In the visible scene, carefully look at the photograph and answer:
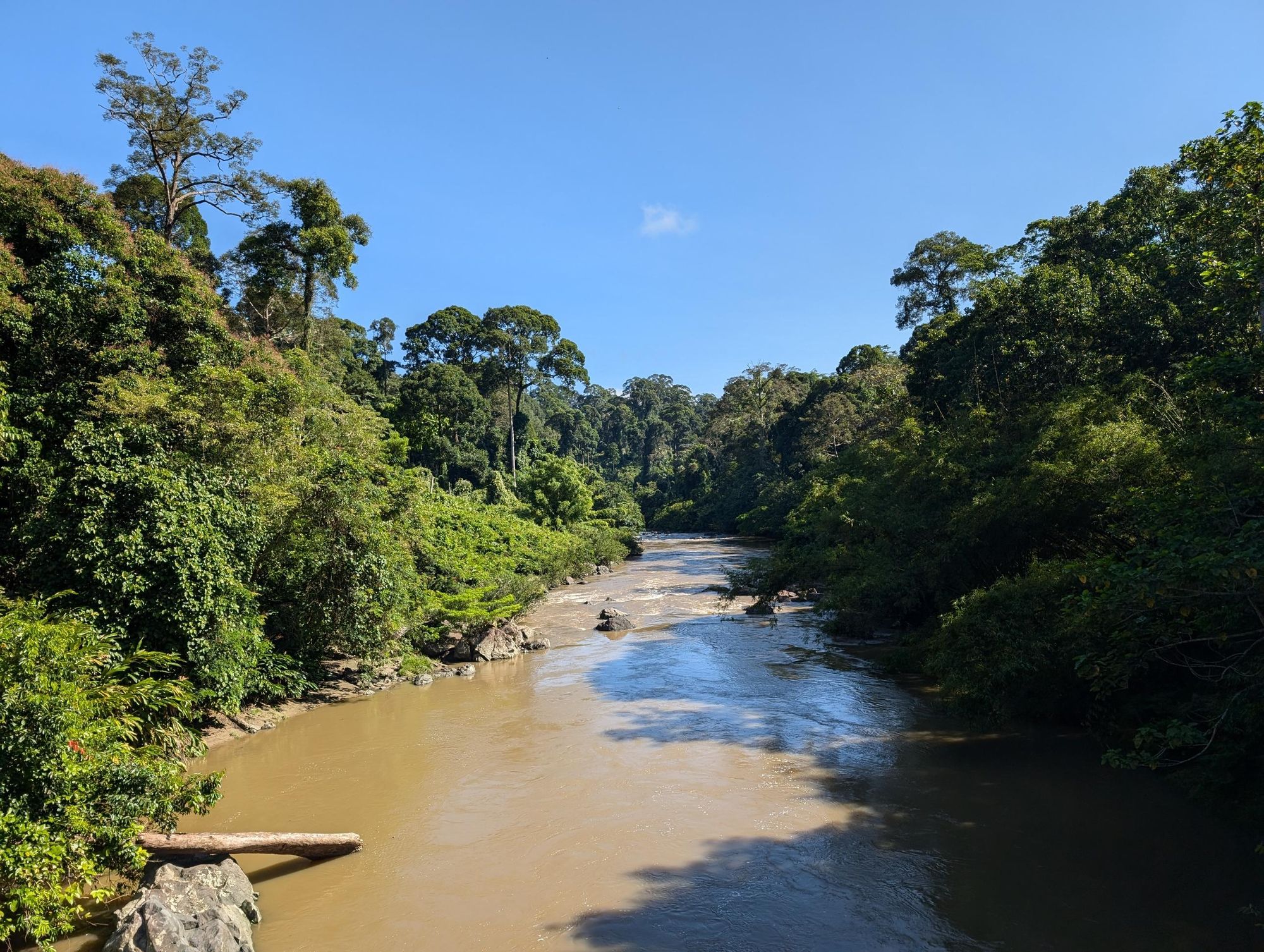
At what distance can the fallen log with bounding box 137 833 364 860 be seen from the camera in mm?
6406

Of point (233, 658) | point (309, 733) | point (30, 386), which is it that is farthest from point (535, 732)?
point (30, 386)

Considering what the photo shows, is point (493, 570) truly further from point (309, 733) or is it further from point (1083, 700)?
point (1083, 700)

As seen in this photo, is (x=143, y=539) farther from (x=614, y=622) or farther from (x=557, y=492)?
(x=557, y=492)

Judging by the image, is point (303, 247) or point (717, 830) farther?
point (303, 247)

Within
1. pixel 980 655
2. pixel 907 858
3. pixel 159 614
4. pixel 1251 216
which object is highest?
pixel 1251 216

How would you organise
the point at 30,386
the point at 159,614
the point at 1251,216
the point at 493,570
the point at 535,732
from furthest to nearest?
the point at 493,570
the point at 535,732
the point at 30,386
the point at 159,614
the point at 1251,216

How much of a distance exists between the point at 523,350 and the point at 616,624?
30494 millimetres

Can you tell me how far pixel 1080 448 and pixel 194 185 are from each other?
25181 millimetres

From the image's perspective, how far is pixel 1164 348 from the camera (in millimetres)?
14531

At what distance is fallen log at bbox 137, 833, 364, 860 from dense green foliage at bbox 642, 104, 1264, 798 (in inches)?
302

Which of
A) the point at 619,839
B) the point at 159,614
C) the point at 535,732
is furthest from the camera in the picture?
the point at 535,732

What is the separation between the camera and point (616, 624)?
20.8 meters

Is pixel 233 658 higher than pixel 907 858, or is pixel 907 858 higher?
pixel 233 658

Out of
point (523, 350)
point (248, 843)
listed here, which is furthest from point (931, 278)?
point (248, 843)
